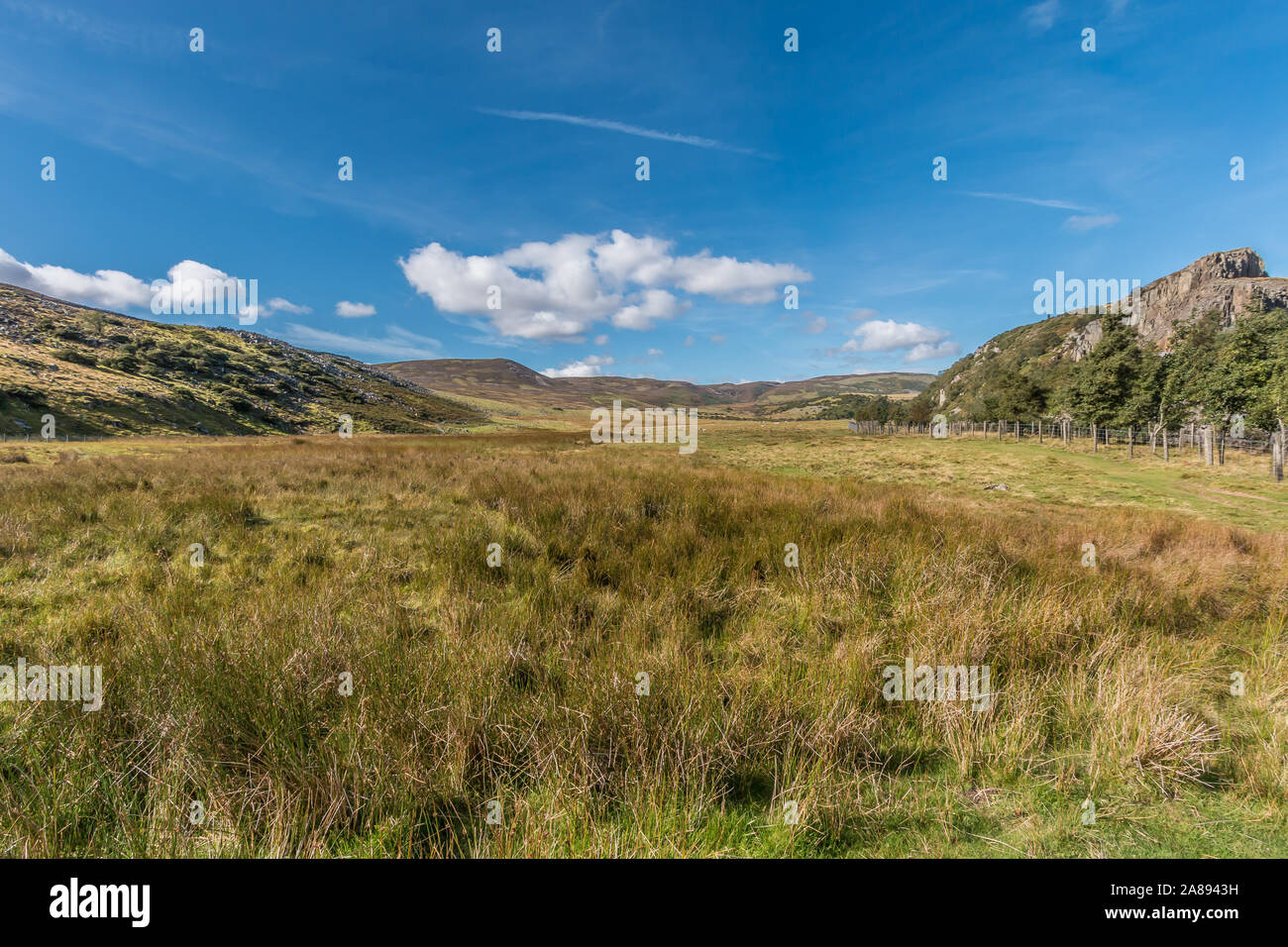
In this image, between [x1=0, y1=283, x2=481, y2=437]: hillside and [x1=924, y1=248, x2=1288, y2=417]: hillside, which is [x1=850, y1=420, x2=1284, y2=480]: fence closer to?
[x1=924, y1=248, x2=1288, y2=417]: hillside

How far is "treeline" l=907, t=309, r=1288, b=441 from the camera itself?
76.2ft

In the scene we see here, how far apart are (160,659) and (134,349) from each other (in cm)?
12173

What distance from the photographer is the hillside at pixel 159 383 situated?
4731cm

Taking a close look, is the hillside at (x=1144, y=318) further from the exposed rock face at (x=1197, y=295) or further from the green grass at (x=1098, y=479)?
the green grass at (x=1098, y=479)

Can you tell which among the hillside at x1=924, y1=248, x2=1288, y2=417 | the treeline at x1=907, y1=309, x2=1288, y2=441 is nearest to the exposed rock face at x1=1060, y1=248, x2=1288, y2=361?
the hillside at x1=924, y1=248, x2=1288, y2=417

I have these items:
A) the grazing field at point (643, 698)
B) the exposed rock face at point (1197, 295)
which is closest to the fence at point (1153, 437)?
the grazing field at point (643, 698)

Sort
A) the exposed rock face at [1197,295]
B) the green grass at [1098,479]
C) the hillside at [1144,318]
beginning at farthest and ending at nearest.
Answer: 1. the hillside at [1144,318]
2. the exposed rock face at [1197,295]
3. the green grass at [1098,479]

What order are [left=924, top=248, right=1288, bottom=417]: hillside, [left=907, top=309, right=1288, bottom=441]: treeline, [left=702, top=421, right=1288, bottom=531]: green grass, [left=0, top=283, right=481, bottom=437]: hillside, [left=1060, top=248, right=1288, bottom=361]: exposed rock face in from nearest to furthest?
1. [left=702, top=421, right=1288, bottom=531]: green grass
2. [left=907, top=309, right=1288, bottom=441]: treeline
3. [left=0, top=283, right=481, bottom=437]: hillside
4. [left=1060, top=248, right=1288, bottom=361]: exposed rock face
5. [left=924, top=248, right=1288, bottom=417]: hillside

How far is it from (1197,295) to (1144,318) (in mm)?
13592

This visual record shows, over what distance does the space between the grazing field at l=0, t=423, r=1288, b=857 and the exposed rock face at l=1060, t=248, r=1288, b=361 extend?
463ft

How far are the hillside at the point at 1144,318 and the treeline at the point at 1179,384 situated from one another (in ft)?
195

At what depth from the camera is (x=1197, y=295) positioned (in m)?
115
